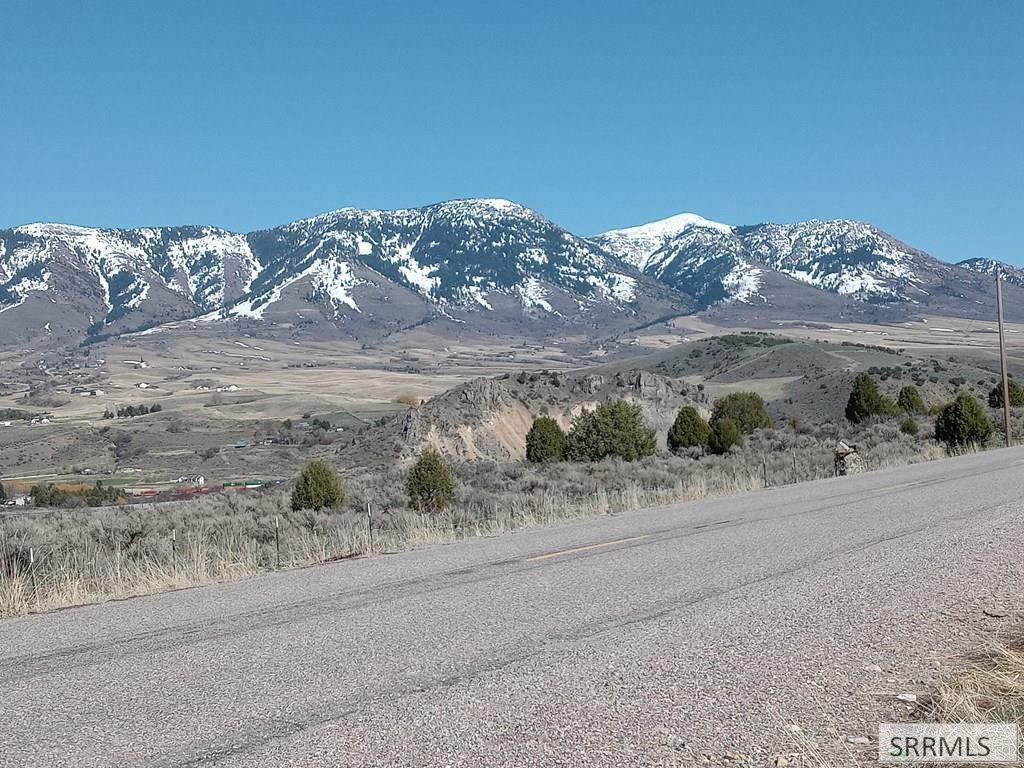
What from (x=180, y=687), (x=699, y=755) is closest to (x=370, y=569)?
(x=180, y=687)

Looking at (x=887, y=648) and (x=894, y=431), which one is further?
(x=894, y=431)

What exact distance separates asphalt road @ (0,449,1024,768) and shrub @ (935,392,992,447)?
25.9 m

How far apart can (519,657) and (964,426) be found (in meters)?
33.0

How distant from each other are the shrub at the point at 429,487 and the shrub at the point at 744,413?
91.1ft

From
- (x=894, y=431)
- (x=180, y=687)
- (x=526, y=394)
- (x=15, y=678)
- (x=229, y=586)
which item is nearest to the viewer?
(x=180, y=687)

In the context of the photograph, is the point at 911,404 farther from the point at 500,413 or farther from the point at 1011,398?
the point at 500,413

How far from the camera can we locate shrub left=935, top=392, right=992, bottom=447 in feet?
118

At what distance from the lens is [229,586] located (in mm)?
11047

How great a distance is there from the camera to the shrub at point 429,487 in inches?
1018

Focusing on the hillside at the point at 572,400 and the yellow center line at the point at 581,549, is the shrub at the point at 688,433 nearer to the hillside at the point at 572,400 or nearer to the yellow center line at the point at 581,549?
the hillside at the point at 572,400

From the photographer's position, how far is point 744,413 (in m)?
53.1

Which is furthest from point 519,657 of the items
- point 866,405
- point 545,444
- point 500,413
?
point 866,405

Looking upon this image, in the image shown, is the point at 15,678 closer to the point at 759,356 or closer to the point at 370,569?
the point at 370,569

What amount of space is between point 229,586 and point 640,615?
5029mm
